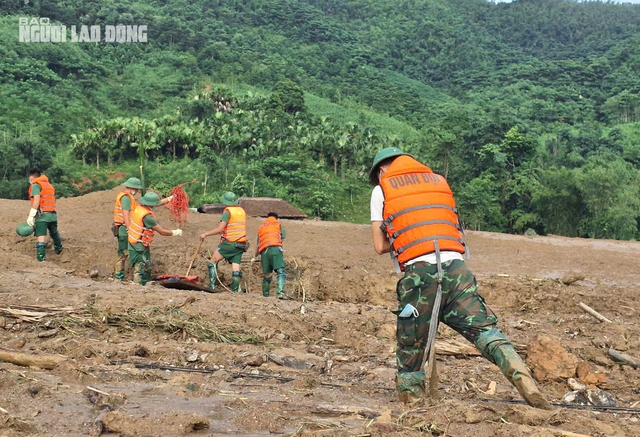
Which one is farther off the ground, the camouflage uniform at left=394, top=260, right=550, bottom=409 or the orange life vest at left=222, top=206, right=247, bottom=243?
the camouflage uniform at left=394, top=260, right=550, bottom=409

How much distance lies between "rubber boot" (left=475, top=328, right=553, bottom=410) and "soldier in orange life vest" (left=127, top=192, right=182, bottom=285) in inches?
238

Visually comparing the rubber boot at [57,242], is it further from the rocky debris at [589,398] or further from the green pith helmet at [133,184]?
the rocky debris at [589,398]

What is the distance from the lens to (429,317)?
4262 millimetres

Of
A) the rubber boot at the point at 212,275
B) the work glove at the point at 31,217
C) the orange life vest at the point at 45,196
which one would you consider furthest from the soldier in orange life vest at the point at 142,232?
the orange life vest at the point at 45,196

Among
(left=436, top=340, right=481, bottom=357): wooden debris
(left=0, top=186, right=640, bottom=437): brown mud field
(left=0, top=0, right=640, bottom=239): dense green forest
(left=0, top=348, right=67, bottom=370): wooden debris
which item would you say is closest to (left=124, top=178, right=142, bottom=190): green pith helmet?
(left=0, top=186, right=640, bottom=437): brown mud field

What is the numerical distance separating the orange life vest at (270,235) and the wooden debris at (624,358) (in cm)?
524

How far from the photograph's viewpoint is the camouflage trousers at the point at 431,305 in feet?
13.9

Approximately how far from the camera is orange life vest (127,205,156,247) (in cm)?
940

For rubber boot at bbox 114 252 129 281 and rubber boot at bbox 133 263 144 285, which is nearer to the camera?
rubber boot at bbox 133 263 144 285

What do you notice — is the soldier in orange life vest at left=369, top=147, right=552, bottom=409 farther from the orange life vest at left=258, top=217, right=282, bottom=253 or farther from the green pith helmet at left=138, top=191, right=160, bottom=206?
the orange life vest at left=258, top=217, right=282, bottom=253

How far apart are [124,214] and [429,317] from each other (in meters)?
6.50

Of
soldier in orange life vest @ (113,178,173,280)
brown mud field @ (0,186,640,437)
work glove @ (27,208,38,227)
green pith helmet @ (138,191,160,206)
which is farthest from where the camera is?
work glove @ (27,208,38,227)

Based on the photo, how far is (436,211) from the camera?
4387 millimetres

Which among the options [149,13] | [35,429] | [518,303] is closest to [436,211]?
[35,429]
